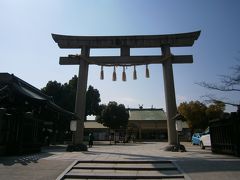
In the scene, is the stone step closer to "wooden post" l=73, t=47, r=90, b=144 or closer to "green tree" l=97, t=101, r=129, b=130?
"wooden post" l=73, t=47, r=90, b=144

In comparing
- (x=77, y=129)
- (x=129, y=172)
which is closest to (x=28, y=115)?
(x=77, y=129)

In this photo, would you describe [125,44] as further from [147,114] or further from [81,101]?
[147,114]

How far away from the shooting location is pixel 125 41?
18594mm

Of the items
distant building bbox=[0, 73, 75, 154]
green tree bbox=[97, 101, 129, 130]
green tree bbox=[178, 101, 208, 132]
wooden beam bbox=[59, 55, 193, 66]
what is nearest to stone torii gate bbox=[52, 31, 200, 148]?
wooden beam bbox=[59, 55, 193, 66]

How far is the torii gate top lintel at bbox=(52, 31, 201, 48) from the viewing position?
730 inches

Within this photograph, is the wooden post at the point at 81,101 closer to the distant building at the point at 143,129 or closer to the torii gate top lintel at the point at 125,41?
the torii gate top lintel at the point at 125,41

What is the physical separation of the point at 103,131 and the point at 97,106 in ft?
20.8

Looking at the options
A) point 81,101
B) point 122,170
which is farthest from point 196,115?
point 122,170

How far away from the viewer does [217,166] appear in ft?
33.1

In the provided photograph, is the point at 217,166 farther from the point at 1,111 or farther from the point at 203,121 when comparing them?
the point at 203,121

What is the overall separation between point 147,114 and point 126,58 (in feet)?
121

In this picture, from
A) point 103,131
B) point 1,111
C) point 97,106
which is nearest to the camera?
point 1,111

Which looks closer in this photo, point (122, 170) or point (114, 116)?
point (122, 170)

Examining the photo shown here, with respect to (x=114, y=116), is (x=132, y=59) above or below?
above
